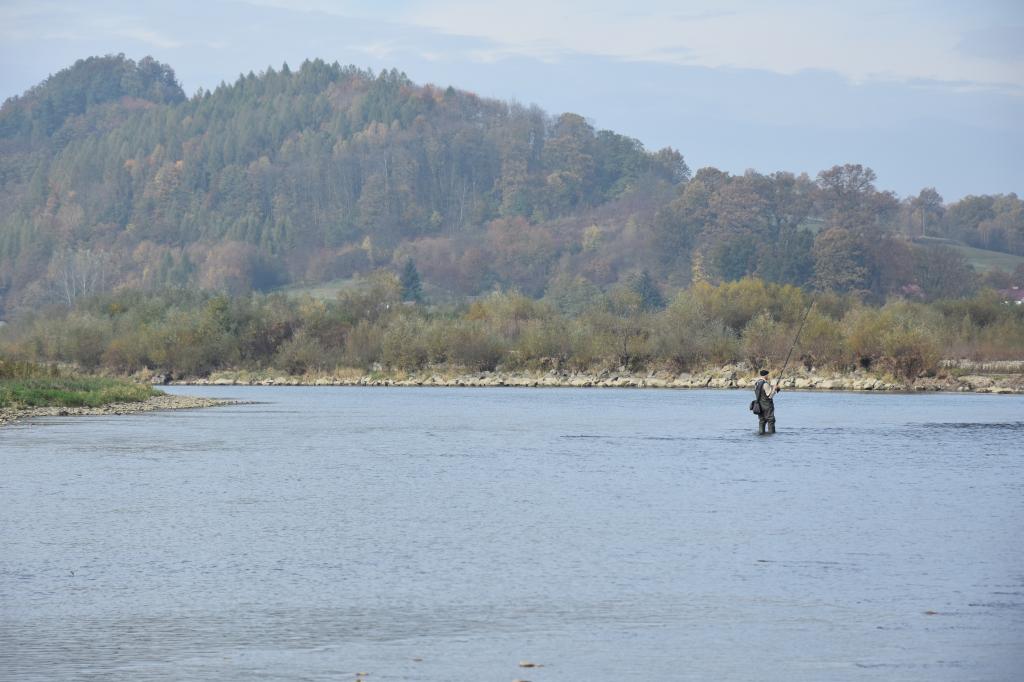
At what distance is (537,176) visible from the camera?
A: 19975cm

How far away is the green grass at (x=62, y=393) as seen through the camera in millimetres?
54688

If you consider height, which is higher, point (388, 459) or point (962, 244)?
point (962, 244)

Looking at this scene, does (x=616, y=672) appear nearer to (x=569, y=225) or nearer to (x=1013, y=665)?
(x=1013, y=665)

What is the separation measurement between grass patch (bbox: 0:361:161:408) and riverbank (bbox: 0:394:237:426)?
1.17 ft

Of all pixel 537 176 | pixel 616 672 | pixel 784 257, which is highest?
pixel 537 176

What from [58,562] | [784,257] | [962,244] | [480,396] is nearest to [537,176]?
[962,244]

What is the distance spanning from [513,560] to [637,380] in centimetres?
6951

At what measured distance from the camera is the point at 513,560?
738 inches

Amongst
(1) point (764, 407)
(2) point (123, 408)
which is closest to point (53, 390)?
(2) point (123, 408)

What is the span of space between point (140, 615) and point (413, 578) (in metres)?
3.66

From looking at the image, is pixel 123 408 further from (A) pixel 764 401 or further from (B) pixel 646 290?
(B) pixel 646 290

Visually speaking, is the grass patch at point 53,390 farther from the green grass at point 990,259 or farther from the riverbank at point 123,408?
the green grass at point 990,259

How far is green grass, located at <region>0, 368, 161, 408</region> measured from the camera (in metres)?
54.7

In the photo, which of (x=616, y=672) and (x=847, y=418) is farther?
(x=847, y=418)
